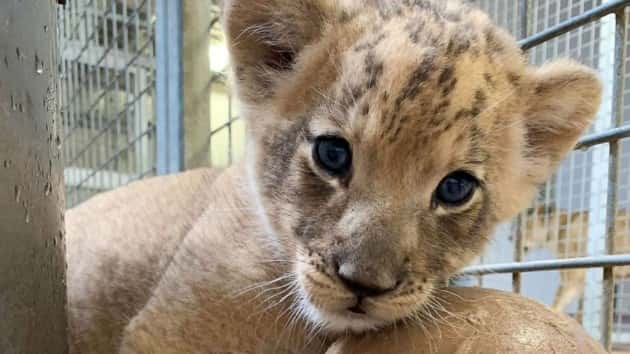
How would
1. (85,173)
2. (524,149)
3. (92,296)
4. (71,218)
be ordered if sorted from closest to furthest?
1. (524,149)
2. (92,296)
3. (71,218)
4. (85,173)

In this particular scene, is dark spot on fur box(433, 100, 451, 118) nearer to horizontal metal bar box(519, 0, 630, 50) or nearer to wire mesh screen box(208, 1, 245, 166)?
horizontal metal bar box(519, 0, 630, 50)

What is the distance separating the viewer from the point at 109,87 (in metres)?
2.88

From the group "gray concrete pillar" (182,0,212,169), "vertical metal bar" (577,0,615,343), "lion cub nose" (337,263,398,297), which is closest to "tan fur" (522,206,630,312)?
"vertical metal bar" (577,0,615,343)

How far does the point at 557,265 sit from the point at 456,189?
0.48m

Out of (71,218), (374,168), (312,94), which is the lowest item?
(71,218)

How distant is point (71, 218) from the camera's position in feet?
5.65

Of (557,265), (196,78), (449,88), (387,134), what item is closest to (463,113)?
(449,88)

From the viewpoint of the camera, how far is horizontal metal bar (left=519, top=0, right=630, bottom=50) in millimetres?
1205

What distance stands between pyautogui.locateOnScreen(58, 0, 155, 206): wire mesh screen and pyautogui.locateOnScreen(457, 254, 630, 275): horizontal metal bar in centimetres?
175

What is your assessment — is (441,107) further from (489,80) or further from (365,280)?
(365,280)

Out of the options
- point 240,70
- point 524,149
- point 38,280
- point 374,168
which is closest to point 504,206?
point 524,149

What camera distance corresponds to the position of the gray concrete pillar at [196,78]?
2.30 m

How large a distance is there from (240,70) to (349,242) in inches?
20.0

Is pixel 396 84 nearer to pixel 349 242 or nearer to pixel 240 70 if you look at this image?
pixel 349 242
